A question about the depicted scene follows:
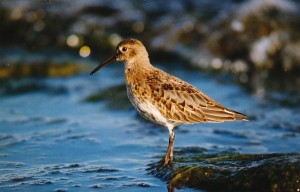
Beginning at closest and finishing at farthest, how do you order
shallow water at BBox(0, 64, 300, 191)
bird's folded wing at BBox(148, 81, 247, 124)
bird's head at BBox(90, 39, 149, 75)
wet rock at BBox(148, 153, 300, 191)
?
wet rock at BBox(148, 153, 300, 191) → shallow water at BBox(0, 64, 300, 191) → bird's folded wing at BBox(148, 81, 247, 124) → bird's head at BBox(90, 39, 149, 75)

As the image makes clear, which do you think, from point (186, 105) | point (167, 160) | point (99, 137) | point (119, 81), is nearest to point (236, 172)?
point (167, 160)

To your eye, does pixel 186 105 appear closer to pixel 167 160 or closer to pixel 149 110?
pixel 149 110

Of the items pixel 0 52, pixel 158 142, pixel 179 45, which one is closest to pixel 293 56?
pixel 179 45

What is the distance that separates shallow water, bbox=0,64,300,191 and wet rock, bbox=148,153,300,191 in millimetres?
204

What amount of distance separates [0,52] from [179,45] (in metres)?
3.59

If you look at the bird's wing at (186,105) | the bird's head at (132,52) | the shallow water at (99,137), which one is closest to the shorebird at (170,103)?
the bird's wing at (186,105)

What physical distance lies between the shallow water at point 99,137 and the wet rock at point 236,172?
204 millimetres

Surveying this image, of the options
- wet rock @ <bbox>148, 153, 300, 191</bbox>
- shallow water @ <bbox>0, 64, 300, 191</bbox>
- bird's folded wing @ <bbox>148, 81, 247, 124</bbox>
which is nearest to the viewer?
wet rock @ <bbox>148, 153, 300, 191</bbox>

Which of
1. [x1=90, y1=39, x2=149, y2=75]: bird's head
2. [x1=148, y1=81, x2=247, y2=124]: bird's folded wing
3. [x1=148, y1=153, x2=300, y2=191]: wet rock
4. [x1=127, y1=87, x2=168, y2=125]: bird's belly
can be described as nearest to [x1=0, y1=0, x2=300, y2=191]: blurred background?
[x1=148, y1=153, x2=300, y2=191]: wet rock

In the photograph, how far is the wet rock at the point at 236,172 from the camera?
216 inches

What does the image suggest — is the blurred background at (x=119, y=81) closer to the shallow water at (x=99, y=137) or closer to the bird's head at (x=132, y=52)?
the shallow water at (x=99, y=137)

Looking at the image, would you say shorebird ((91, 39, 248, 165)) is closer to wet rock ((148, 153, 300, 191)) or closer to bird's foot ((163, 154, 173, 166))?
bird's foot ((163, 154, 173, 166))

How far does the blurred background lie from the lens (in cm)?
716

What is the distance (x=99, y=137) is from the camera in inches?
318
